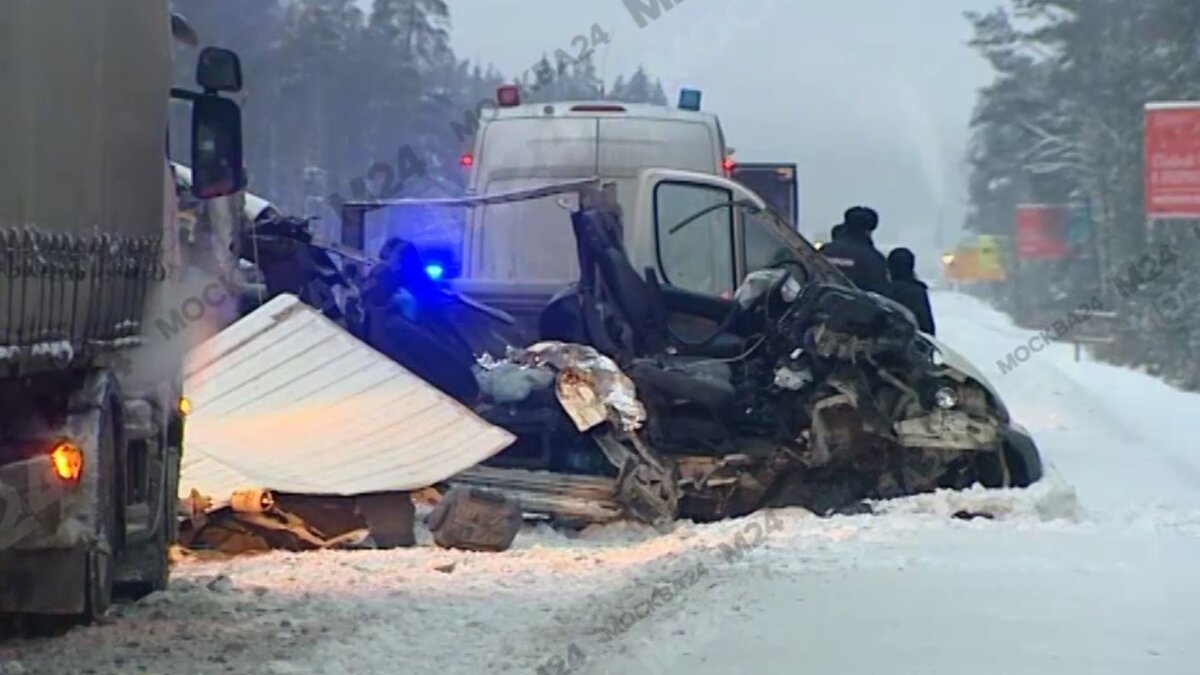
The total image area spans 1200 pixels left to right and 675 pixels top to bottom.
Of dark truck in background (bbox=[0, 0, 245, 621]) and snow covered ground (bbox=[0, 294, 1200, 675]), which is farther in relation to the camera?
snow covered ground (bbox=[0, 294, 1200, 675])

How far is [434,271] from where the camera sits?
1305 centimetres

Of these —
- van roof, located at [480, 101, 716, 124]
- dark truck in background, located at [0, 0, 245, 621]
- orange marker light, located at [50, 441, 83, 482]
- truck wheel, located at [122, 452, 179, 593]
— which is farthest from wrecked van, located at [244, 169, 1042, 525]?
orange marker light, located at [50, 441, 83, 482]

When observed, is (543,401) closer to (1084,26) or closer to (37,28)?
(37,28)

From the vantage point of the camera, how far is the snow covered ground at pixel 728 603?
6.98 meters

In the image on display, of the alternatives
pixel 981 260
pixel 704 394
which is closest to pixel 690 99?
pixel 704 394

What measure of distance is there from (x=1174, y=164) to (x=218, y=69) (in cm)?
1845

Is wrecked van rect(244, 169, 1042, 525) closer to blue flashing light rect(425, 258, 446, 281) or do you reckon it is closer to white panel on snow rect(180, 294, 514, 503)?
blue flashing light rect(425, 258, 446, 281)

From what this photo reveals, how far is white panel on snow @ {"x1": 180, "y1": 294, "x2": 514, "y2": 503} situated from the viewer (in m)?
10.7

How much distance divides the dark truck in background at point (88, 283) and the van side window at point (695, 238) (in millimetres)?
5410

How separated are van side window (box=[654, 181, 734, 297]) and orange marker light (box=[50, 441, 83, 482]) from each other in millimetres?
7145

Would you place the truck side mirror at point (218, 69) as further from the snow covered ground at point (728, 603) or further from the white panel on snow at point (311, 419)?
the white panel on snow at point (311, 419)

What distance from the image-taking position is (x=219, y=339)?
11.8m

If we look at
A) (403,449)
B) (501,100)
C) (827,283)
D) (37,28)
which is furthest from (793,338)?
(37,28)

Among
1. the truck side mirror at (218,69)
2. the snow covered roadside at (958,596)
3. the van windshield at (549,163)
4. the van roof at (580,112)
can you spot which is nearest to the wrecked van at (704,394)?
the snow covered roadside at (958,596)
